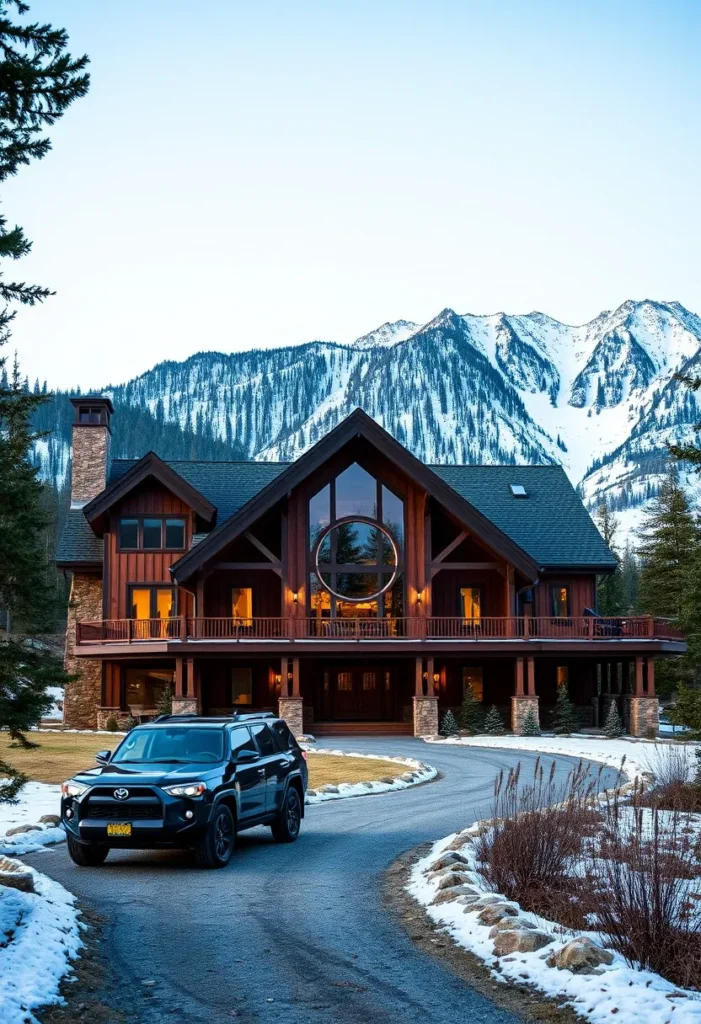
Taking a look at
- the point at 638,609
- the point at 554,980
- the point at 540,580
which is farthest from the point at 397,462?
the point at 554,980

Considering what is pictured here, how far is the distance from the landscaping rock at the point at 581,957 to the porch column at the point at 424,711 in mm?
29638

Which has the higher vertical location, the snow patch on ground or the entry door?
the snow patch on ground

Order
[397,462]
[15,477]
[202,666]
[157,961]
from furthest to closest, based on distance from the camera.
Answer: [202,666] < [397,462] < [15,477] < [157,961]

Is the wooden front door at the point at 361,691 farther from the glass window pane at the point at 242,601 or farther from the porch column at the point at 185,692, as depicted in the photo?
the porch column at the point at 185,692

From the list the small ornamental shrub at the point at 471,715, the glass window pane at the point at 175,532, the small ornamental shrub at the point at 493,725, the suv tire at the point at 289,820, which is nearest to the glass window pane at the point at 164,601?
the glass window pane at the point at 175,532

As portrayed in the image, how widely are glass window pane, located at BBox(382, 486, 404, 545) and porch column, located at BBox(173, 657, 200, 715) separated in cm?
843

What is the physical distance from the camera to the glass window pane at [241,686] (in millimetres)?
42000

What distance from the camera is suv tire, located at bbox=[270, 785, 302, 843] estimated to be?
14914 millimetres

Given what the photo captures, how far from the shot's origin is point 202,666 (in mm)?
41781

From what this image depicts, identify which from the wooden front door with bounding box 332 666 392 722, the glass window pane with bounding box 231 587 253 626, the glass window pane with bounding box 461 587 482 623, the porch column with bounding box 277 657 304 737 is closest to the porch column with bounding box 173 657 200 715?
the porch column with bounding box 277 657 304 737

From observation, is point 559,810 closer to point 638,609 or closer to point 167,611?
point 167,611

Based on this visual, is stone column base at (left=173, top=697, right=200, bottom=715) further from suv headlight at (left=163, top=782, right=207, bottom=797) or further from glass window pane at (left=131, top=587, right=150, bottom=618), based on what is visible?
suv headlight at (left=163, top=782, right=207, bottom=797)

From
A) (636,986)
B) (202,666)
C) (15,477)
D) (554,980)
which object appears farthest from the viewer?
(202,666)

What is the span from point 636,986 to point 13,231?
23.7ft
